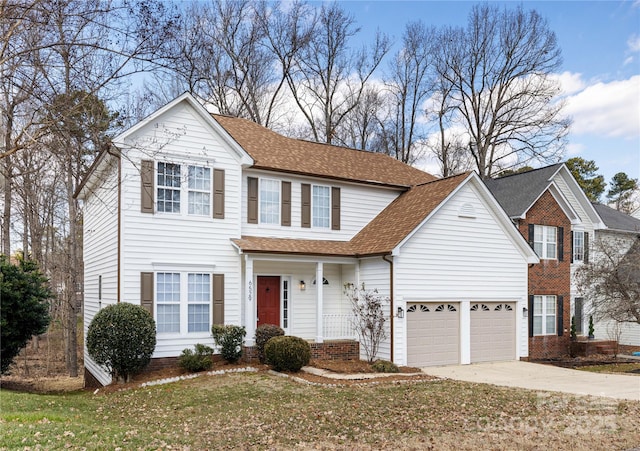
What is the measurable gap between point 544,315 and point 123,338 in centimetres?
1505

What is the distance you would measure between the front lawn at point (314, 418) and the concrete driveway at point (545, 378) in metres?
1.28

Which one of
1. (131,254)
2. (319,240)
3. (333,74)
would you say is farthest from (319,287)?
(333,74)

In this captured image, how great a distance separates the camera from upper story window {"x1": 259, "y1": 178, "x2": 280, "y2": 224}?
57.8 feet

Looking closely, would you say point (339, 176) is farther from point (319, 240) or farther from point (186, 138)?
point (186, 138)

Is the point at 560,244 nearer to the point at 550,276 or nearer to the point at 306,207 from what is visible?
the point at 550,276

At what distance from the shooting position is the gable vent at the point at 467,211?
17.9m

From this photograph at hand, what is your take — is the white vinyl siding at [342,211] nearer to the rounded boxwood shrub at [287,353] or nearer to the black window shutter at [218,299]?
the black window shutter at [218,299]

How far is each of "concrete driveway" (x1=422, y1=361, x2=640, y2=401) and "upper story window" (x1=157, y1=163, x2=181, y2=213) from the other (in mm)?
8372

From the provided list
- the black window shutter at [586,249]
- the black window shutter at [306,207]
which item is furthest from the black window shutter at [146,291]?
the black window shutter at [586,249]

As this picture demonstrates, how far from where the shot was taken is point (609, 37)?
16.7 m

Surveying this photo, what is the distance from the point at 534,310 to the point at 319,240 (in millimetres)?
8658

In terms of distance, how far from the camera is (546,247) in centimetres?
2180

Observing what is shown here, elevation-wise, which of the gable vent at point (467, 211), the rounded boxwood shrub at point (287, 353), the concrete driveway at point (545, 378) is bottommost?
the concrete driveway at point (545, 378)

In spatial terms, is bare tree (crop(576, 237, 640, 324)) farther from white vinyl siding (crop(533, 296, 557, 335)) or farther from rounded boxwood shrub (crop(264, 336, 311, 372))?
rounded boxwood shrub (crop(264, 336, 311, 372))
